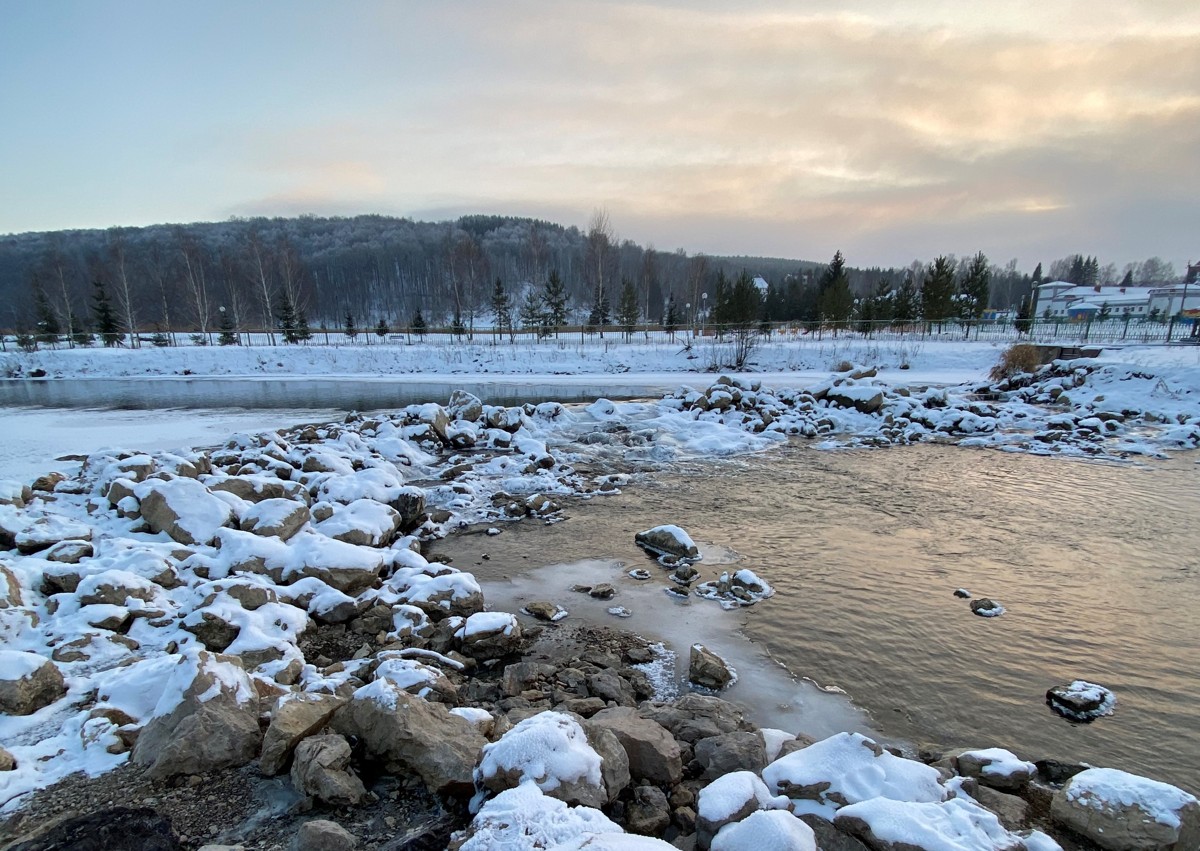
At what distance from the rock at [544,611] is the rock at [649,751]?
7.80 ft

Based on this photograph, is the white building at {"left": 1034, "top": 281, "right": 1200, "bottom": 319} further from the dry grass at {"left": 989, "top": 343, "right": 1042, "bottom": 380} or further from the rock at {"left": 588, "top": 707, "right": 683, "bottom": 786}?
the rock at {"left": 588, "top": 707, "right": 683, "bottom": 786}

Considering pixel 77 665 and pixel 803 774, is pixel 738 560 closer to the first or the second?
pixel 803 774

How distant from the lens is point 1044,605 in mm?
6254

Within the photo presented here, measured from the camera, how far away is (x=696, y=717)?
13.3 ft

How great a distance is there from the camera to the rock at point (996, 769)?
11.4ft

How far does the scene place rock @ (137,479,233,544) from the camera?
265 inches

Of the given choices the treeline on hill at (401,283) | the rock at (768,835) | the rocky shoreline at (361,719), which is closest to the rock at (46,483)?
the rocky shoreline at (361,719)

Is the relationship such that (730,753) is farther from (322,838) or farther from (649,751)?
(322,838)

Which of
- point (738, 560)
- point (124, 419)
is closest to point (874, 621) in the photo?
point (738, 560)

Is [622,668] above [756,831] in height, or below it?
below

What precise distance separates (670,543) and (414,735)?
4850 mm

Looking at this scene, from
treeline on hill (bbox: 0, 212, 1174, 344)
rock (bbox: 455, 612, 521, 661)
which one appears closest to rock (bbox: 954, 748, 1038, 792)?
rock (bbox: 455, 612, 521, 661)

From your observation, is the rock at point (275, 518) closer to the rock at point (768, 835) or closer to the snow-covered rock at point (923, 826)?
the rock at point (768, 835)

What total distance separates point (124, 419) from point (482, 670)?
59.8ft
